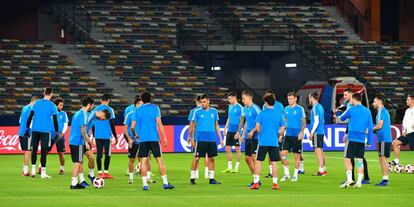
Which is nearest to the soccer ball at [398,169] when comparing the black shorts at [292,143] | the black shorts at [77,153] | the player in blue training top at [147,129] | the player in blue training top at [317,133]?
the player in blue training top at [317,133]

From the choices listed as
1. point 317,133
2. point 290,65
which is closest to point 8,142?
point 317,133

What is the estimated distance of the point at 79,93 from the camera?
50.4 metres

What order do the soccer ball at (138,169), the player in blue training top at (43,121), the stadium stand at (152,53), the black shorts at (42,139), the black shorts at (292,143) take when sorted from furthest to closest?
the stadium stand at (152,53), the soccer ball at (138,169), the black shorts at (42,139), the player in blue training top at (43,121), the black shorts at (292,143)

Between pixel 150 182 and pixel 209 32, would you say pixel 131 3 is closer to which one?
pixel 209 32

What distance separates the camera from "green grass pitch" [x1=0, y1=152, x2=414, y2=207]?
1995 cm

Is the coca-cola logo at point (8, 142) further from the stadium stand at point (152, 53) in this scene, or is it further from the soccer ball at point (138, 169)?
the soccer ball at point (138, 169)

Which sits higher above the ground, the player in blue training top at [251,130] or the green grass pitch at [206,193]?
the player in blue training top at [251,130]

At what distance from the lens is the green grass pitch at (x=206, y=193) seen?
65.5 ft

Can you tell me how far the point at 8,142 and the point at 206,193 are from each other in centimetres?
1951

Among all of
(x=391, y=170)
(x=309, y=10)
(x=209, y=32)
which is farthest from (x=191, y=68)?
(x=391, y=170)

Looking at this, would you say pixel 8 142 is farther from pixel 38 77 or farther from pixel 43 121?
pixel 43 121

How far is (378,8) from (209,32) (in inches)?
425

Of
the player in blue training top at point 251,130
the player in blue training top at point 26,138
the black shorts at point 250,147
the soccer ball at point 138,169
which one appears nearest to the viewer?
the player in blue training top at point 251,130

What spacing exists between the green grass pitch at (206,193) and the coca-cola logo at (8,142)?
1013cm
